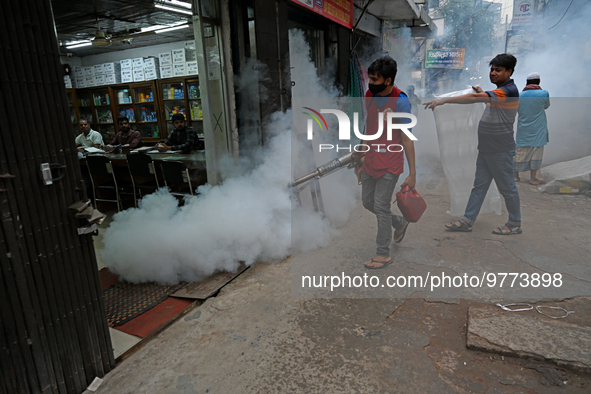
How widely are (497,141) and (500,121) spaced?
0.22m

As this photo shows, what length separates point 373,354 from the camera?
2.42 metres

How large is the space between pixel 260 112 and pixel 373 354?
3.60m

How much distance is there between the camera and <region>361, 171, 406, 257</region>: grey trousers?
11.8 ft

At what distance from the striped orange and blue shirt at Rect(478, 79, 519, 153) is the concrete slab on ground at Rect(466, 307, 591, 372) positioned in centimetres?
205

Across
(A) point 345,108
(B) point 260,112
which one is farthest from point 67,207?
(A) point 345,108

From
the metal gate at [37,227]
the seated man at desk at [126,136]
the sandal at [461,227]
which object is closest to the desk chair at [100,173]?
the seated man at desk at [126,136]

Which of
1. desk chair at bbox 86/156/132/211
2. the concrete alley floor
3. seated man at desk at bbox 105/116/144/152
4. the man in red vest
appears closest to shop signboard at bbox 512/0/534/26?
the concrete alley floor

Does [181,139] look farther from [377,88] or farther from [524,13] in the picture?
[524,13]

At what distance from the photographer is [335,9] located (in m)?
6.84

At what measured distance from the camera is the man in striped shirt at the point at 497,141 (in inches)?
146

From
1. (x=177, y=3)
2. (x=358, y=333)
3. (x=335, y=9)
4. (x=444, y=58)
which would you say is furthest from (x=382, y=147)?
(x=444, y=58)

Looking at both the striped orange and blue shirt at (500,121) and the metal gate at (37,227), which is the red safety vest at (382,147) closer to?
the striped orange and blue shirt at (500,121)

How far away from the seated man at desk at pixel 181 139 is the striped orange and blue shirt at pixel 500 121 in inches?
173

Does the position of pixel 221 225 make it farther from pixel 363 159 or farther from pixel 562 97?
pixel 562 97
